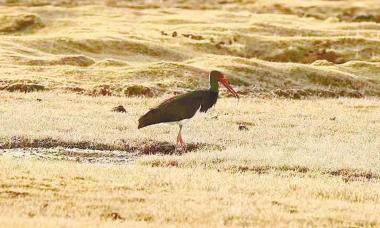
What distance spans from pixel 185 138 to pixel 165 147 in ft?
6.07

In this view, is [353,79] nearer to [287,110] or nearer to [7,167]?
[287,110]

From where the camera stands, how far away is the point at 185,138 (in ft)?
93.6

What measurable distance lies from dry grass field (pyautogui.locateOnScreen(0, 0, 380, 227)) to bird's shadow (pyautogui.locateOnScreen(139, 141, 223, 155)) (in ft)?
0.23

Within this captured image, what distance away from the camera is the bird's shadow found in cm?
2617

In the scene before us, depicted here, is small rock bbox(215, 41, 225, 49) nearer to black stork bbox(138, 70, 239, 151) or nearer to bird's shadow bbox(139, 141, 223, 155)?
bird's shadow bbox(139, 141, 223, 155)

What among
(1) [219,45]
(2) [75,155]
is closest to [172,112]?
(2) [75,155]

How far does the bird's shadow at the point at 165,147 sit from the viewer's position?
85.9 ft

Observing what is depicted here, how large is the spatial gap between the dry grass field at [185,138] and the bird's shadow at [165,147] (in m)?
0.07

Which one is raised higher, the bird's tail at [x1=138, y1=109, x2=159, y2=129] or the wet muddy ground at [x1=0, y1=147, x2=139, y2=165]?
the bird's tail at [x1=138, y1=109, x2=159, y2=129]

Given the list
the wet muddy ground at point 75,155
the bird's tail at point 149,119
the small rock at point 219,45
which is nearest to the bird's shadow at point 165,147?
the wet muddy ground at point 75,155

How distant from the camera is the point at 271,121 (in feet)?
115

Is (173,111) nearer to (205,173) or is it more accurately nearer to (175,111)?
(175,111)

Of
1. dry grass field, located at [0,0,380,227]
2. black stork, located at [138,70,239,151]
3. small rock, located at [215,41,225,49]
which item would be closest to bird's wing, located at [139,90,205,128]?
black stork, located at [138,70,239,151]

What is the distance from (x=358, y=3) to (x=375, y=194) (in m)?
125
